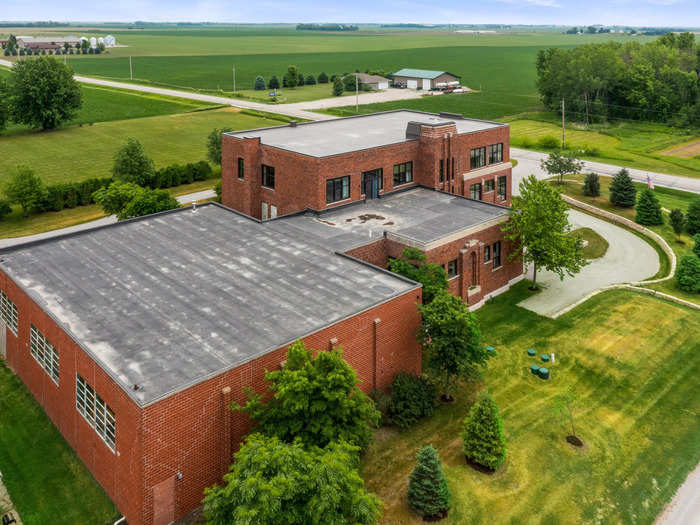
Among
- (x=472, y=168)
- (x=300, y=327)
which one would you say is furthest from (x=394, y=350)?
(x=472, y=168)

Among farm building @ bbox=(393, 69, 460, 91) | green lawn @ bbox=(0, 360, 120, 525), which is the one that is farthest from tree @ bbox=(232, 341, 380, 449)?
farm building @ bbox=(393, 69, 460, 91)

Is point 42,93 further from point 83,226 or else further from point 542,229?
point 542,229

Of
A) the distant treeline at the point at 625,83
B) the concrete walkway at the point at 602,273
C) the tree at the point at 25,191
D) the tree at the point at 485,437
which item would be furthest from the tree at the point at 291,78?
the tree at the point at 485,437

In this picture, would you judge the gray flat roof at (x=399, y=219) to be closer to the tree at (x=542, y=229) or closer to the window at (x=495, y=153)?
the tree at (x=542, y=229)

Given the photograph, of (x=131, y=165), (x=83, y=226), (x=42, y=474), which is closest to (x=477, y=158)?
(x=131, y=165)

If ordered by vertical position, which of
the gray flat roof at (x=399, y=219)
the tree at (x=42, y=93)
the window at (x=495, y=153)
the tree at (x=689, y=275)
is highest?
the tree at (x=42, y=93)

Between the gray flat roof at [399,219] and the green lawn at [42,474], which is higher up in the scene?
the gray flat roof at [399,219]
